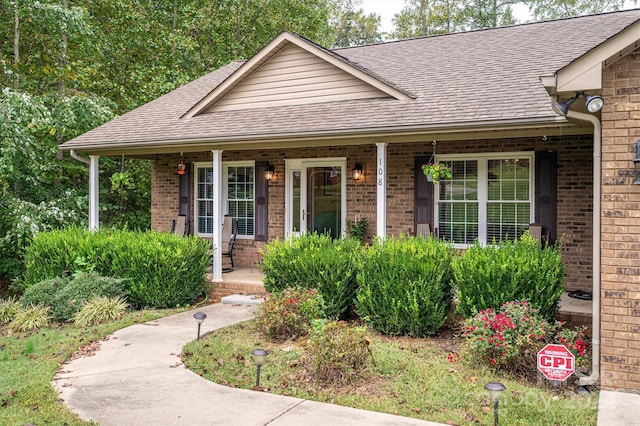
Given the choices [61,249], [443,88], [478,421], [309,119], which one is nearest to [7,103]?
[61,249]

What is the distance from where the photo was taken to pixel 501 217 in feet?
30.3

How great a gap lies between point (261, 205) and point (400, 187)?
2974 mm

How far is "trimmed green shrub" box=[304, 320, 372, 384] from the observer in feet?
17.1

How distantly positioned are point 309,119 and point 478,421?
6.20 metres

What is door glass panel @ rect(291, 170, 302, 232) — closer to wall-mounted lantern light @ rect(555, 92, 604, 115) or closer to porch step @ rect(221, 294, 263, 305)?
porch step @ rect(221, 294, 263, 305)

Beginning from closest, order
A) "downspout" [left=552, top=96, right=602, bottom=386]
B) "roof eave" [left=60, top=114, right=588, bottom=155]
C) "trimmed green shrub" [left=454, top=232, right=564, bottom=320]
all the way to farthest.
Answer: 1. "downspout" [left=552, top=96, right=602, bottom=386]
2. "trimmed green shrub" [left=454, top=232, right=564, bottom=320]
3. "roof eave" [left=60, top=114, right=588, bottom=155]

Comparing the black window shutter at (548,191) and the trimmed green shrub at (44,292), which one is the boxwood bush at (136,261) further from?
the black window shutter at (548,191)

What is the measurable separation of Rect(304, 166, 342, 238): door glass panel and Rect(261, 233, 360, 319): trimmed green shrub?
277cm

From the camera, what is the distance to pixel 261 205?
11.3 meters

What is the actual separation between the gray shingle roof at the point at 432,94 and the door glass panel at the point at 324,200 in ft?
4.57

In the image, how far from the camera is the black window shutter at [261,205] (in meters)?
11.3

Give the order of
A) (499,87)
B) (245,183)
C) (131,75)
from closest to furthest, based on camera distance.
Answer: (499,87) < (245,183) < (131,75)

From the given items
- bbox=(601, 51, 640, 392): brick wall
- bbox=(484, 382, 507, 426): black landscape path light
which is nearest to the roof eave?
bbox=(601, 51, 640, 392): brick wall

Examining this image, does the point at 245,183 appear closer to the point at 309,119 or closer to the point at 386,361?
the point at 309,119
